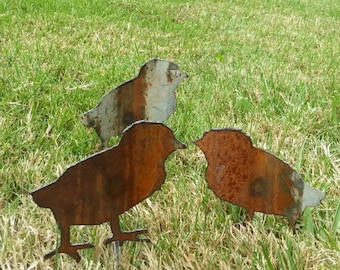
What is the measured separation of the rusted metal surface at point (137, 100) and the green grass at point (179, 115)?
0.67ft

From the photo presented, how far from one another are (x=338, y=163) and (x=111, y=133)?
0.77 metres

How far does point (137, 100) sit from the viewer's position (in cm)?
152

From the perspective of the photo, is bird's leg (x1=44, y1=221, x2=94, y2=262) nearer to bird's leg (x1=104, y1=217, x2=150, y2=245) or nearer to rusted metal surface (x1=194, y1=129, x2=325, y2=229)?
bird's leg (x1=104, y1=217, x2=150, y2=245)

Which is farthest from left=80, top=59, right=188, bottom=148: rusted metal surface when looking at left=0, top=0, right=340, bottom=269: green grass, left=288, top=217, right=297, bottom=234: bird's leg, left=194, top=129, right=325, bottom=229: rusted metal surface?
left=288, top=217, right=297, bottom=234: bird's leg

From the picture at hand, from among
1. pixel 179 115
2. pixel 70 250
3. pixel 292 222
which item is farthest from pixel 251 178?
pixel 179 115

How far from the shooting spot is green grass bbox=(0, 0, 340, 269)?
Answer: 1.22 metres

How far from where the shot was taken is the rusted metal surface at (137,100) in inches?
57.7

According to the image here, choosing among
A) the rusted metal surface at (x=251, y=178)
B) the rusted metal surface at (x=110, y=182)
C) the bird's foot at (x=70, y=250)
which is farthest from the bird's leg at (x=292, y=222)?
the bird's foot at (x=70, y=250)

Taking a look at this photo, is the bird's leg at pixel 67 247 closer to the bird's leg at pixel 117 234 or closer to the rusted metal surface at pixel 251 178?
the bird's leg at pixel 117 234

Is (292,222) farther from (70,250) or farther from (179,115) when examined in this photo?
(179,115)

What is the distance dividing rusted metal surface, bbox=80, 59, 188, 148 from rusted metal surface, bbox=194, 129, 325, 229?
0.42 metres

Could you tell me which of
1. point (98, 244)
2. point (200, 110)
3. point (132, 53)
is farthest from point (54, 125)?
point (132, 53)

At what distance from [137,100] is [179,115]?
546 millimetres

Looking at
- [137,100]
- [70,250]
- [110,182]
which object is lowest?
[70,250]
